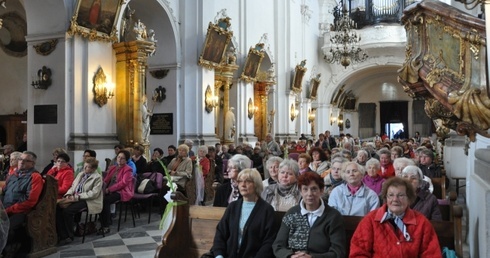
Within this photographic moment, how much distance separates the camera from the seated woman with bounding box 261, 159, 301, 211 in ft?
15.3

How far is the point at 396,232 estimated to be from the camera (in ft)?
10.8

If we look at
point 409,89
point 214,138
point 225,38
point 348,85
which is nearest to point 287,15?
point 225,38

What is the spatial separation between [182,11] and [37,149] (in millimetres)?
5701

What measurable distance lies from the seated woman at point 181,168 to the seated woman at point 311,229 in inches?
182

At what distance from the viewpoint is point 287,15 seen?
2041 cm

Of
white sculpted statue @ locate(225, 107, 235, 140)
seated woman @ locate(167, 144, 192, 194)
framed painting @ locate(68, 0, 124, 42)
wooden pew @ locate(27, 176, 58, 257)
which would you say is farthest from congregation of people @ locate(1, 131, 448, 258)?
white sculpted statue @ locate(225, 107, 235, 140)

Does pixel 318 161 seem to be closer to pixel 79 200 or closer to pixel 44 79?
pixel 79 200

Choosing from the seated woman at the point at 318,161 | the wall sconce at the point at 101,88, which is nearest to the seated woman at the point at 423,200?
the seated woman at the point at 318,161

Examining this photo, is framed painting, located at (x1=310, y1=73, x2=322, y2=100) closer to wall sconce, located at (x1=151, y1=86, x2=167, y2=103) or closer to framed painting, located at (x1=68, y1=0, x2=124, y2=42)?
wall sconce, located at (x1=151, y1=86, x2=167, y2=103)

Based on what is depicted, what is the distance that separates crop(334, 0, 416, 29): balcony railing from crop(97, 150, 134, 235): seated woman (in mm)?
20091

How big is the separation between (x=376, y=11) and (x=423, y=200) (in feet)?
77.2

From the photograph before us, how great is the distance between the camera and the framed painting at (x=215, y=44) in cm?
1315

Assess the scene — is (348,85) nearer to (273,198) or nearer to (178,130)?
(178,130)

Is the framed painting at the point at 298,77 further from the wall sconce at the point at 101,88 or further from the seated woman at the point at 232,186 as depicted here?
the seated woman at the point at 232,186
